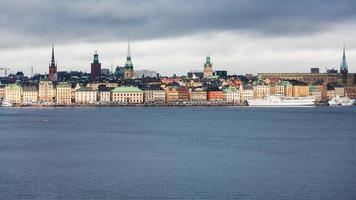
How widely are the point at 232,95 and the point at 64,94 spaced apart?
17210mm

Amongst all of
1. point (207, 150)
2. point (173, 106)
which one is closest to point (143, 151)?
point (207, 150)

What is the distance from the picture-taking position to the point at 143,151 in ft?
92.4

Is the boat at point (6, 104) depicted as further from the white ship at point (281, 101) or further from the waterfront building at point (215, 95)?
the white ship at point (281, 101)

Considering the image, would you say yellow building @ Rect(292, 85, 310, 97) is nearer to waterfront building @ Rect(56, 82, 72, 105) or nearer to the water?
waterfront building @ Rect(56, 82, 72, 105)

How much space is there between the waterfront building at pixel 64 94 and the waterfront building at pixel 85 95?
84cm

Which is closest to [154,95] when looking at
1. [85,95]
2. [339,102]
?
[85,95]

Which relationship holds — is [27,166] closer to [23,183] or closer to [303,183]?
[23,183]

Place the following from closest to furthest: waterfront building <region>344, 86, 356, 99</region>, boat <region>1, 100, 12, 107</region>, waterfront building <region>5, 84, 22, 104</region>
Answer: boat <region>1, 100, 12, 107</region> < waterfront building <region>5, 84, 22, 104</region> < waterfront building <region>344, 86, 356, 99</region>

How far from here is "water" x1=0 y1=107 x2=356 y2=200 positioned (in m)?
19.4

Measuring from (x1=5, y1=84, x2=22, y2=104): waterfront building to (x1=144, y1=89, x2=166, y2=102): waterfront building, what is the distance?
12.6 meters

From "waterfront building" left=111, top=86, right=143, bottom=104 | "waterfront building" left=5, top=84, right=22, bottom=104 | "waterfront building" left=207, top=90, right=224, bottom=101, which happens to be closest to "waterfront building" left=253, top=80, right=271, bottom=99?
"waterfront building" left=207, top=90, right=224, bottom=101

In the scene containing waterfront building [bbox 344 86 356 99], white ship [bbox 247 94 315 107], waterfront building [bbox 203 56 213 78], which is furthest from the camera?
waterfront building [bbox 203 56 213 78]

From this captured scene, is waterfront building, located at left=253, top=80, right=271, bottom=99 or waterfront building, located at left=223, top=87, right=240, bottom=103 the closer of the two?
waterfront building, located at left=223, top=87, right=240, bottom=103

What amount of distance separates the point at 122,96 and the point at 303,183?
6669 cm
